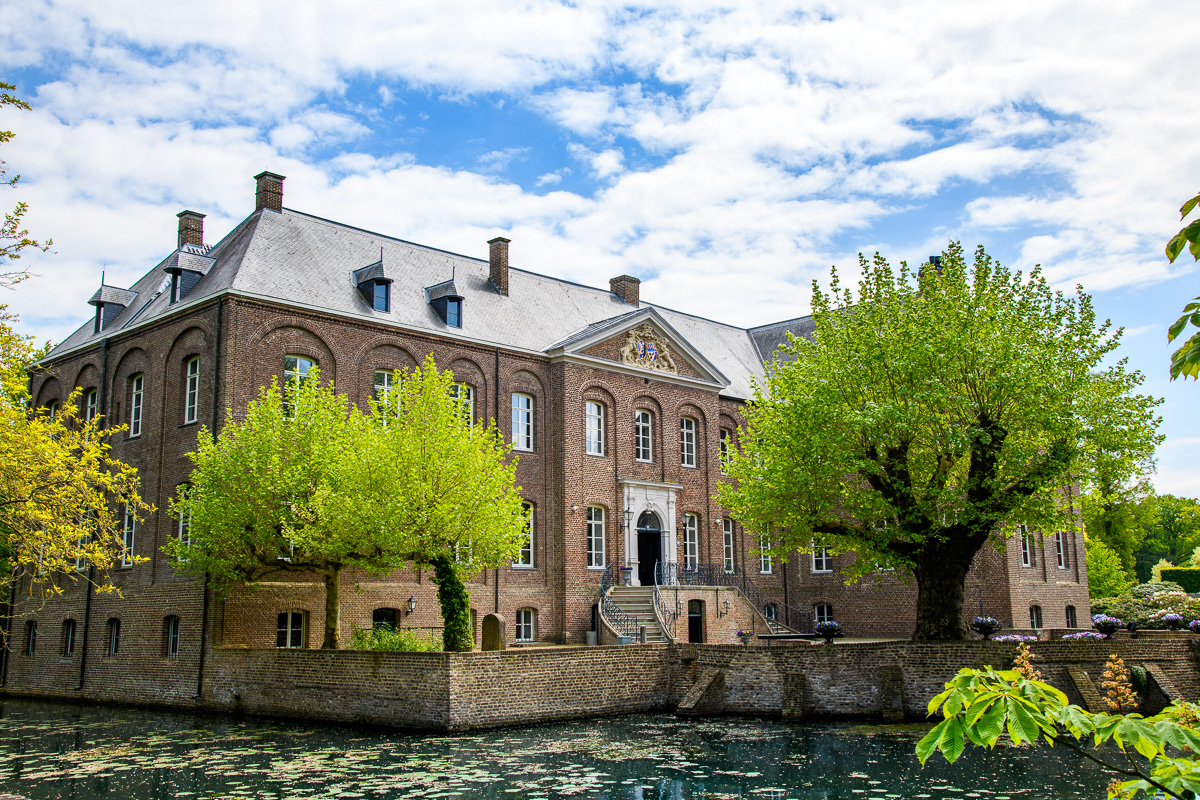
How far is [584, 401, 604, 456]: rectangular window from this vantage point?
29.7m

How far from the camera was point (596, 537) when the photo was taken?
29.2 meters

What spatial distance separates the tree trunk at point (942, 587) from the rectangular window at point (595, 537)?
11.1m

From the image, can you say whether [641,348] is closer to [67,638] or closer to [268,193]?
[268,193]

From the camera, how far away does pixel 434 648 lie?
21188 mm

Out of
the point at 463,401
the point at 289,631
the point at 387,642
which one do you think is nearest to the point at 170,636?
the point at 289,631

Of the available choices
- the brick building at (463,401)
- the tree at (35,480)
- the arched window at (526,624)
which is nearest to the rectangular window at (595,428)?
the brick building at (463,401)

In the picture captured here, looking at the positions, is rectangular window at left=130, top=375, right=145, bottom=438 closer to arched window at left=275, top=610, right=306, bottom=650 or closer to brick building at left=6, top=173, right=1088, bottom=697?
brick building at left=6, top=173, right=1088, bottom=697

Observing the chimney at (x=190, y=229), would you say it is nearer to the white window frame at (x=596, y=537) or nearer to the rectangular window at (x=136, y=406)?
the rectangular window at (x=136, y=406)

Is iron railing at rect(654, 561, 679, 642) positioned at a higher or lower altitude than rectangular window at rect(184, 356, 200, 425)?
lower

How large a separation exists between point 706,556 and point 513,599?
742 centimetres

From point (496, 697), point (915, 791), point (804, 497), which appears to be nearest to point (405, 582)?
point (496, 697)

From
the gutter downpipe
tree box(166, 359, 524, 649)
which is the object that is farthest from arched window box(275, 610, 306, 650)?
tree box(166, 359, 524, 649)

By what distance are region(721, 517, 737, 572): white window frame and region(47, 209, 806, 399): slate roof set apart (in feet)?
15.0

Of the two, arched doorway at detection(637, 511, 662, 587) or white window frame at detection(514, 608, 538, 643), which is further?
arched doorway at detection(637, 511, 662, 587)
